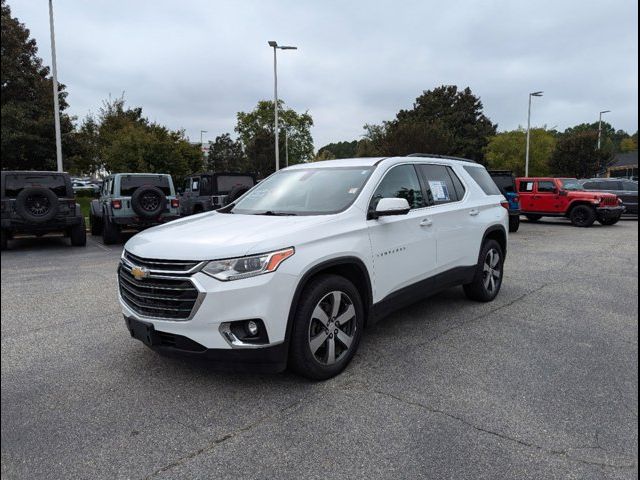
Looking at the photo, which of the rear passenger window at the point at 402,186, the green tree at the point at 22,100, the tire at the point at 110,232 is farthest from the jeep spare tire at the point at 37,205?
the green tree at the point at 22,100

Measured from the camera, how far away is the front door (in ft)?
12.8

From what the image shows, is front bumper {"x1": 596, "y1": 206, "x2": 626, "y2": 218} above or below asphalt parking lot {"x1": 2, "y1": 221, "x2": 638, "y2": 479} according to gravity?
above

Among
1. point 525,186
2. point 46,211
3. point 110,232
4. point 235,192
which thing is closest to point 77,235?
point 110,232

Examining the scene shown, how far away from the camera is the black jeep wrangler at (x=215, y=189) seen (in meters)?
14.0

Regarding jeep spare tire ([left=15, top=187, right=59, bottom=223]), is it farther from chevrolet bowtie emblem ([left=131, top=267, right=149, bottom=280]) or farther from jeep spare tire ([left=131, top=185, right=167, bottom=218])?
chevrolet bowtie emblem ([left=131, top=267, right=149, bottom=280])

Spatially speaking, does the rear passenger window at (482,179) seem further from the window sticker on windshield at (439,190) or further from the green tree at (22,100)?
the green tree at (22,100)

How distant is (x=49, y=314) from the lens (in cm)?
528

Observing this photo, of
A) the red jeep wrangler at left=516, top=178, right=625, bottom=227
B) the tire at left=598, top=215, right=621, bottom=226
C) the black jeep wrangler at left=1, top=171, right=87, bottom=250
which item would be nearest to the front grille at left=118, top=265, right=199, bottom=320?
the black jeep wrangler at left=1, top=171, right=87, bottom=250

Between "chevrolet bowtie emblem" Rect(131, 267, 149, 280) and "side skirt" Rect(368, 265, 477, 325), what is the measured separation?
176 cm

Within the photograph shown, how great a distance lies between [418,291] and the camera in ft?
14.5

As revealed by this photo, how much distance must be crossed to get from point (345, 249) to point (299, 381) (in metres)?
1.03

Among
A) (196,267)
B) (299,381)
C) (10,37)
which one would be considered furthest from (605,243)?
(10,37)

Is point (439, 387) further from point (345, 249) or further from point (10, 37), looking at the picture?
point (10, 37)

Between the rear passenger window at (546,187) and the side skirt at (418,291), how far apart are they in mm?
14406
